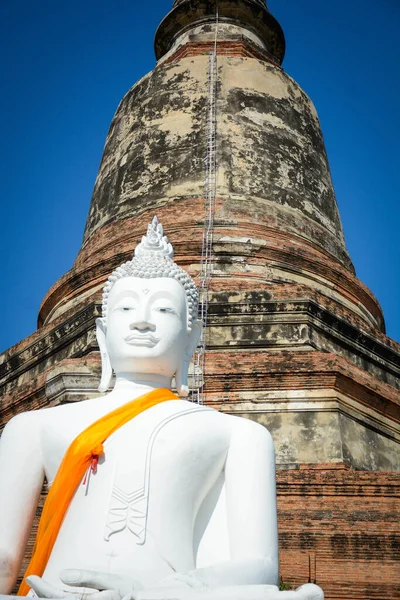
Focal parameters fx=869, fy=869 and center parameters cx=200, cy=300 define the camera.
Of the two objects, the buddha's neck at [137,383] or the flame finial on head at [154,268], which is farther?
the flame finial on head at [154,268]

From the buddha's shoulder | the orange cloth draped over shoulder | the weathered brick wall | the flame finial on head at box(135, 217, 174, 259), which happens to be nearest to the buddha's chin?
the buddha's shoulder

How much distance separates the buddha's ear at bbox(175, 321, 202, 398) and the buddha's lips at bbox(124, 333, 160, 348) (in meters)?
0.24

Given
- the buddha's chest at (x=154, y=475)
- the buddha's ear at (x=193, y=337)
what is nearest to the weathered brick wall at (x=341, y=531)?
the buddha's ear at (x=193, y=337)

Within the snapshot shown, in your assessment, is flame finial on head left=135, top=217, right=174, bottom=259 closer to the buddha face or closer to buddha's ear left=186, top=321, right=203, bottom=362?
the buddha face

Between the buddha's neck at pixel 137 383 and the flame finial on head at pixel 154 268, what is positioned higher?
the flame finial on head at pixel 154 268

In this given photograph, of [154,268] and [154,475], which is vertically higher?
[154,268]

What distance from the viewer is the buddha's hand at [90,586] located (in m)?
3.17

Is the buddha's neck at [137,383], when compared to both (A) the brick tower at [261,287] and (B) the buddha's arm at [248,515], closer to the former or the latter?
(B) the buddha's arm at [248,515]

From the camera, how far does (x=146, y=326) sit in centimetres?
430

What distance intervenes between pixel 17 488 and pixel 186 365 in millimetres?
1114

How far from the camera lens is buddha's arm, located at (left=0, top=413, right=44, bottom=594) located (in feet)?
12.4

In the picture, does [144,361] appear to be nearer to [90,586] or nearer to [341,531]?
[90,586]

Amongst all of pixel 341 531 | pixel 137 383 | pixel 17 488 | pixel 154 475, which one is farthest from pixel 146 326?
pixel 341 531

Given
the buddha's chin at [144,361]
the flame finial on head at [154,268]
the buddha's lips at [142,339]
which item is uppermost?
the flame finial on head at [154,268]
